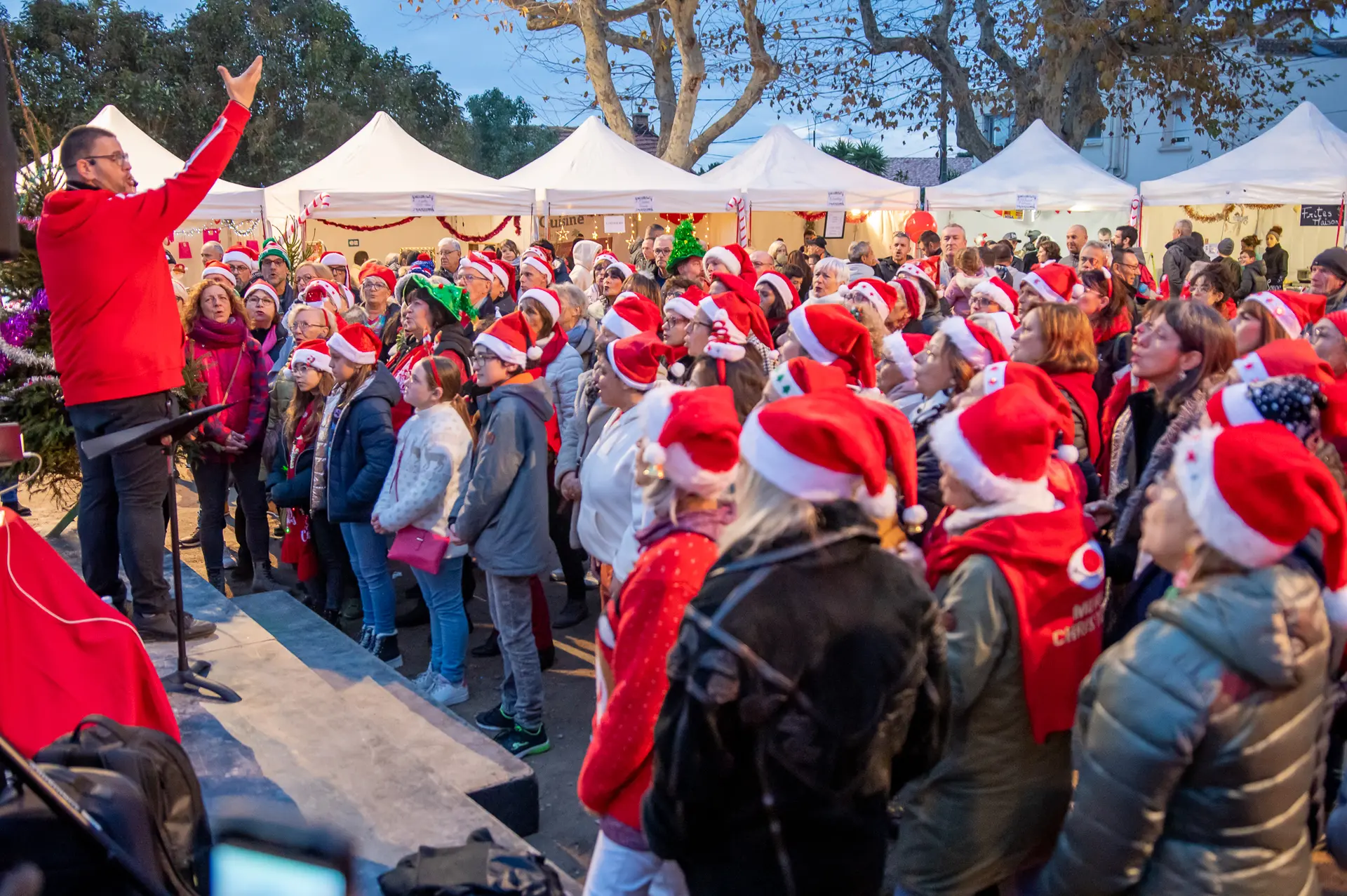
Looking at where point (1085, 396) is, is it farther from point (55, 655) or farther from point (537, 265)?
point (537, 265)

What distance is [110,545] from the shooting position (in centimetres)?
446

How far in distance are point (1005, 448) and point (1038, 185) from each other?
15.5m

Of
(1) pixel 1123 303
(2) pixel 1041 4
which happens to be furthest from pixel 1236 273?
(2) pixel 1041 4

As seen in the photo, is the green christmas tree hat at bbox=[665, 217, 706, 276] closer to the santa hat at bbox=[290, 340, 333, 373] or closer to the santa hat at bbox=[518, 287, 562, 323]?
the santa hat at bbox=[518, 287, 562, 323]

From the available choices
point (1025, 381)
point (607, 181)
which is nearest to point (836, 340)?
point (1025, 381)

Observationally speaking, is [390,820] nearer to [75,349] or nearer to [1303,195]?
[75,349]

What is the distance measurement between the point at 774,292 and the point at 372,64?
99.6ft

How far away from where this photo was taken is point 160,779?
2150 millimetres

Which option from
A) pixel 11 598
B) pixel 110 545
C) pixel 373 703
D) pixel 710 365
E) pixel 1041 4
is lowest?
pixel 373 703

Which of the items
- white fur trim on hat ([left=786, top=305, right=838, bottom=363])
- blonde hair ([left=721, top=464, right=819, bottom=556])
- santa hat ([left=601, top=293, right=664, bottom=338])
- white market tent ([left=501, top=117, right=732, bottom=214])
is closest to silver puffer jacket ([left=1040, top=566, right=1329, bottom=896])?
blonde hair ([left=721, top=464, right=819, bottom=556])

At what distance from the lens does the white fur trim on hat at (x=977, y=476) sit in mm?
2568

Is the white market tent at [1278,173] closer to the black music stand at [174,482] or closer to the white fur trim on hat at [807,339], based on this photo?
the white fur trim on hat at [807,339]

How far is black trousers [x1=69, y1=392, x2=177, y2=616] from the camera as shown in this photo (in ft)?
13.7

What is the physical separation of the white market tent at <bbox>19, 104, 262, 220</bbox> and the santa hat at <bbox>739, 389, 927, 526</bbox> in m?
14.4
